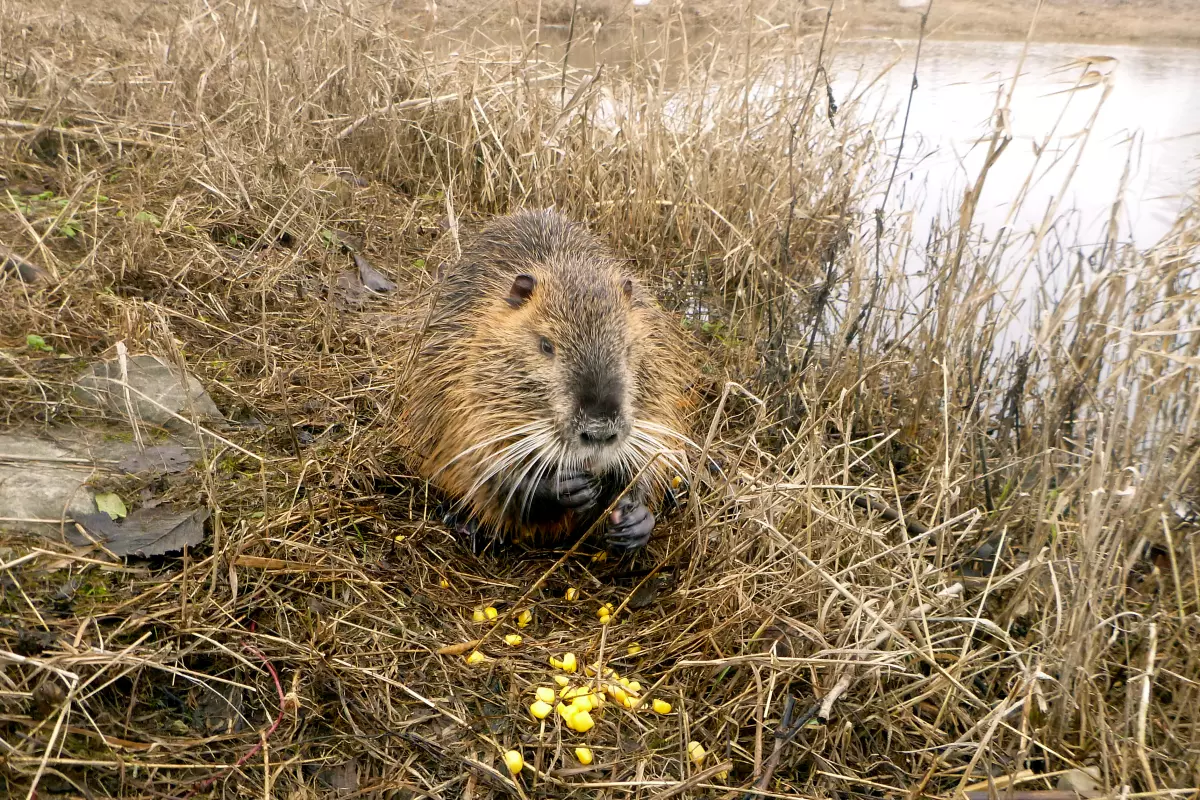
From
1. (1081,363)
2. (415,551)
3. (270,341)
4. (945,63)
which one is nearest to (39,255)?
(270,341)

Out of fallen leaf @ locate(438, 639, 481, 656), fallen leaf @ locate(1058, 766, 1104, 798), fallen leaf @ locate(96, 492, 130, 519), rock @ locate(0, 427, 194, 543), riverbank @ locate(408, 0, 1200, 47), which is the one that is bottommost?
fallen leaf @ locate(438, 639, 481, 656)

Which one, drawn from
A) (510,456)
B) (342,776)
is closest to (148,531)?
(342,776)

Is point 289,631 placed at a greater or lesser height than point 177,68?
lesser

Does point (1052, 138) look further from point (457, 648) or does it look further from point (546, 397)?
point (457, 648)

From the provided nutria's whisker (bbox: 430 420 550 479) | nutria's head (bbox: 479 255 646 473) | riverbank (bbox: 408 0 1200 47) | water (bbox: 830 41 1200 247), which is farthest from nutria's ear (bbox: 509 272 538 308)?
riverbank (bbox: 408 0 1200 47)

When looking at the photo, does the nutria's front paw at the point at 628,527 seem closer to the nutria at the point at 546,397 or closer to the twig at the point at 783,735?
the nutria at the point at 546,397

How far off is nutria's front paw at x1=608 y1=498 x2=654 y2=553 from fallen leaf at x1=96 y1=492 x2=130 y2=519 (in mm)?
1224

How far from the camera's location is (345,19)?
184 inches

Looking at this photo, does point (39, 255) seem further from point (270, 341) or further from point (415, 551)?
point (415, 551)

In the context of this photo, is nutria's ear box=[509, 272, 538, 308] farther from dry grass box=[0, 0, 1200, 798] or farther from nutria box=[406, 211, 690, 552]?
dry grass box=[0, 0, 1200, 798]

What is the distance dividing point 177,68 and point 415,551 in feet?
10.4

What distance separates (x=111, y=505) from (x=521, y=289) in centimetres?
118

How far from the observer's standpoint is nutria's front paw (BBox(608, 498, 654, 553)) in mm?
2416

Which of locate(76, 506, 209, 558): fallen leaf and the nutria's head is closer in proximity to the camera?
locate(76, 506, 209, 558): fallen leaf
